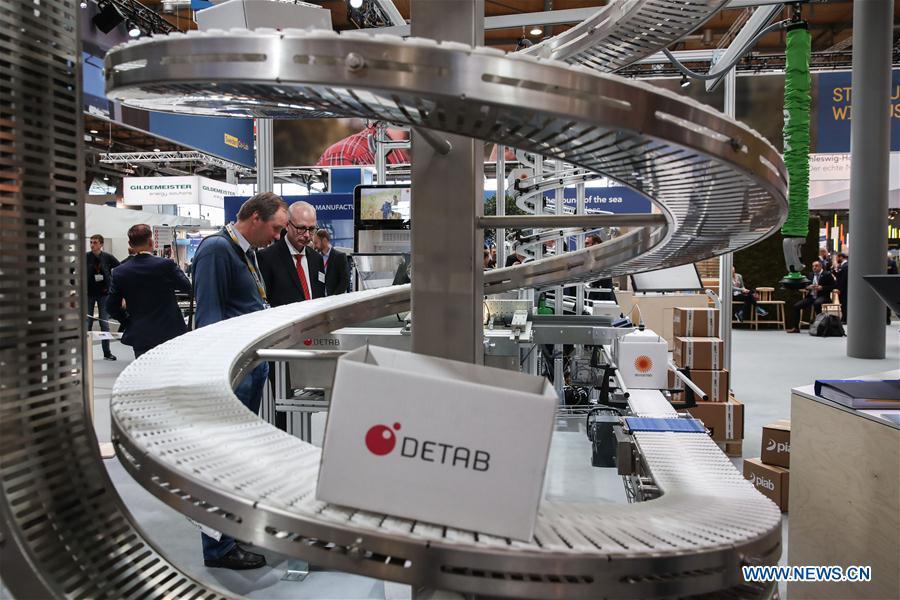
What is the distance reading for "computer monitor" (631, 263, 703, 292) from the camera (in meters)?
4.81

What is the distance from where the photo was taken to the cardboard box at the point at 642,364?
3559 millimetres

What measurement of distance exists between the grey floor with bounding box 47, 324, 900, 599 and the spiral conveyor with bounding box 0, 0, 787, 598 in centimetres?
37

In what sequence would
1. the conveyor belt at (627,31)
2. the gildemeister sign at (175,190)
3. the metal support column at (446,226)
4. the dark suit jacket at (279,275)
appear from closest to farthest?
the metal support column at (446,226) → the conveyor belt at (627,31) → the dark suit jacket at (279,275) → the gildemeister sign at (175,190)

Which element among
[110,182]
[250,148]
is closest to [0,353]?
[250,148]

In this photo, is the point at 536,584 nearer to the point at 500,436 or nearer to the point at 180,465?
the point at 500,436

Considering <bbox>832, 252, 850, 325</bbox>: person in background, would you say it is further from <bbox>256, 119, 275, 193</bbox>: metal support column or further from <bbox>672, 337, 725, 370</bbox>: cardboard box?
<bbox>256, 119, 275, 193</bbox>: metal support column

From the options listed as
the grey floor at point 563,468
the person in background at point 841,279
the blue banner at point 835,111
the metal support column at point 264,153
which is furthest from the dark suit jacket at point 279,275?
the person in background at point 841,279

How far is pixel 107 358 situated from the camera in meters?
8.31

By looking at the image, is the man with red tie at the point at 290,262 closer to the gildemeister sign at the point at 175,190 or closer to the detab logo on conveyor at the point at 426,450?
the detab logo on conveyor at the point at 426,450

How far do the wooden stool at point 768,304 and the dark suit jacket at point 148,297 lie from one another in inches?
446

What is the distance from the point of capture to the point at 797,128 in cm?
140

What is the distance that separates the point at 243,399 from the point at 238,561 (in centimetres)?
65

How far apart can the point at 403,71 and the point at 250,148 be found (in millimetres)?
11218

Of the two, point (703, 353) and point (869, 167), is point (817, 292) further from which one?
point (703, 353)
